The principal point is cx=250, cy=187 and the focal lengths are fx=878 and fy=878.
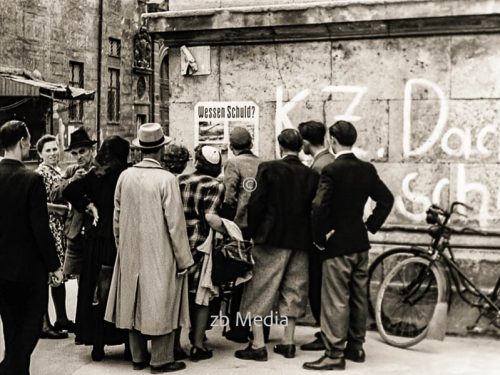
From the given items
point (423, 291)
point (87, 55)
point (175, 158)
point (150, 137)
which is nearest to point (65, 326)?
point (175, 158)

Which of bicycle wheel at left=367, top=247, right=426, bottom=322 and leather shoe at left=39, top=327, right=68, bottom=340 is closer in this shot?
bicycle wheel at left=367, top=247, right=426, bottom=322

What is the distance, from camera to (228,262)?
690cm

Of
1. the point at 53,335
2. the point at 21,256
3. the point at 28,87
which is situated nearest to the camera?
the point at 21,256

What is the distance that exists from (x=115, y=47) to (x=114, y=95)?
1.63 metres

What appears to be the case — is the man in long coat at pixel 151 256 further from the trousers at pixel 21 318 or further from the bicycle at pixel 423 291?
the bicycle at pixel 423 291

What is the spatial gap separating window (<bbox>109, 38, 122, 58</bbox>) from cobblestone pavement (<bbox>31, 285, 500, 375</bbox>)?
22965 millimetres

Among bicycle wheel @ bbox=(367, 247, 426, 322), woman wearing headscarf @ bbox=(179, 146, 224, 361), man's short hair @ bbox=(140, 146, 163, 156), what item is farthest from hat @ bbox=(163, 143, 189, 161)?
bicycle wheel @ bbox=(367, 247, 426, 322)

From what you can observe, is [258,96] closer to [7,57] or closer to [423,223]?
[423,223]

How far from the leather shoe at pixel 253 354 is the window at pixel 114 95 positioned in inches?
920

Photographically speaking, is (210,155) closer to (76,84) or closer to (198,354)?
(198,354)

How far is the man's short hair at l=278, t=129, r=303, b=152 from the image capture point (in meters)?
6.93

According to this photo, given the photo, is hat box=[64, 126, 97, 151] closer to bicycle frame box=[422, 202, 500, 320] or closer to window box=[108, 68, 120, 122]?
bicycle frame box=[422, 202, 500, 320]

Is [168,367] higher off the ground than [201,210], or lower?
lower

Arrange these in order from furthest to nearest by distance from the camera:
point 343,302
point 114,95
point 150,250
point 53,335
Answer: point 114,95 → point 53,335 → point 343,302 → point 150,250
